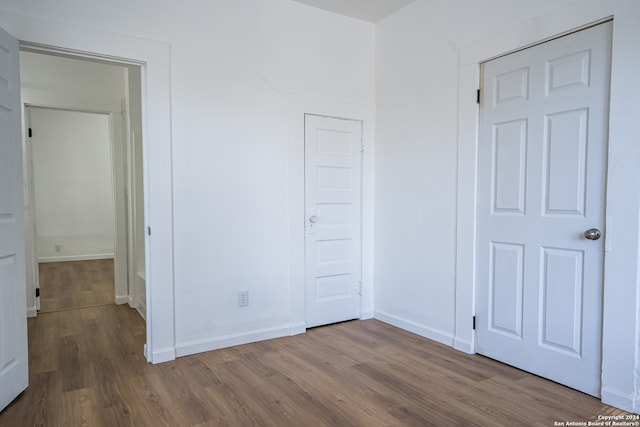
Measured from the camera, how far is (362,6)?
3.44 metres

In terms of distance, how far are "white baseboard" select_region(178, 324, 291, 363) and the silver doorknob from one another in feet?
7.52

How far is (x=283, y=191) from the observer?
11.0 feet

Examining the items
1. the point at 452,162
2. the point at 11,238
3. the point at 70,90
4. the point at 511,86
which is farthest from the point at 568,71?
the point at 70,90

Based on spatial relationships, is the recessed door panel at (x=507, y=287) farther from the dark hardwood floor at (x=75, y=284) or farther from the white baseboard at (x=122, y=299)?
the dark hardwood floor at (x=75, y=284)

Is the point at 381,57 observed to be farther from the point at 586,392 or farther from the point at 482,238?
the point at 586,392

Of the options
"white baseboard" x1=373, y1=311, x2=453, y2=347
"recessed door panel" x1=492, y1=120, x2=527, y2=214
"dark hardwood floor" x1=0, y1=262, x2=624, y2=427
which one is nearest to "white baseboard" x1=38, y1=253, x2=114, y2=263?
"dark hardwood floor" x1=0, y1=262, x2=624, y2=427

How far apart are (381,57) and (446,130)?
3.67 feet

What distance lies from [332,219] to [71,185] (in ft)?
19.9

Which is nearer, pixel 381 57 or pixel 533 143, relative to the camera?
pixel 533 143

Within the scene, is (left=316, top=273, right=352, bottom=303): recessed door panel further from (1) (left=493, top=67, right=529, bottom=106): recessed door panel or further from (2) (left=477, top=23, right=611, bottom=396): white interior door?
(1) (left=493, top=67, right=529, bottom=106): recessed door panel

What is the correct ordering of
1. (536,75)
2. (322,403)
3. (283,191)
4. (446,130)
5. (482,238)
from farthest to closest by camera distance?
(283,191), (446,130), (482,238), (536,75), (322,403)

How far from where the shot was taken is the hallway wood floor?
2.07 metres

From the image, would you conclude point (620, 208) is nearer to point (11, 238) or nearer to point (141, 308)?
point (11, 238)

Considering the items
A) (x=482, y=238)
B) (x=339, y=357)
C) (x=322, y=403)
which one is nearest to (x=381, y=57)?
(x=482, y=238)
